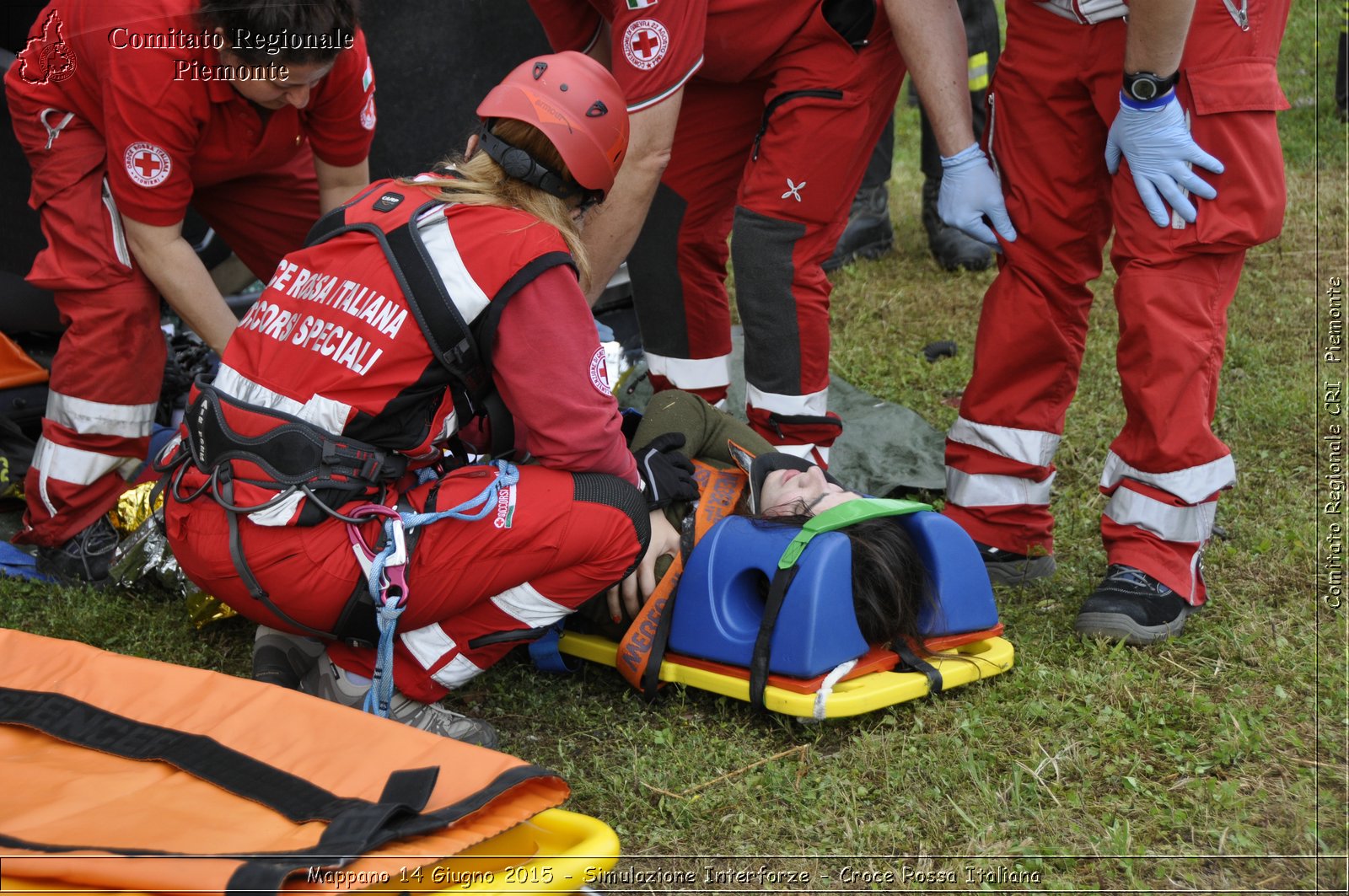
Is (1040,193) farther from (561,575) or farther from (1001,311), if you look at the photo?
(561,575)

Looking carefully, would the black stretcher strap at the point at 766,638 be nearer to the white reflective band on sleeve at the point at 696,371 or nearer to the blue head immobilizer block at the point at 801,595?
the blue head immobilizer block at the point at 801,595

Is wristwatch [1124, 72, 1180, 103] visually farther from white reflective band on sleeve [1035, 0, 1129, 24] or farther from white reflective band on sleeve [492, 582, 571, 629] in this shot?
white reflective band on sleeve [492, 582, 571, 629]

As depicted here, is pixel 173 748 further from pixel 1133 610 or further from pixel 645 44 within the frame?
pixel 1133 610

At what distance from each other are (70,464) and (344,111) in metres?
1.31

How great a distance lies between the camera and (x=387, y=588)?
250 centimetres

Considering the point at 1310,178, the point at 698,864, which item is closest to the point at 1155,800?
the point at 698,864

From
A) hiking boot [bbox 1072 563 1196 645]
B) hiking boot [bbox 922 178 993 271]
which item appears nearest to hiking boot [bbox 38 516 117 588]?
hiking boot [bbox 1072 563 1196 645]

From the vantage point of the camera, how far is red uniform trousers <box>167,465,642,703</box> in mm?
2514

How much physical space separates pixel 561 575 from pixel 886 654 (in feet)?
2.50

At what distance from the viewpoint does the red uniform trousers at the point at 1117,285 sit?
273 centimetres

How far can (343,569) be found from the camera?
251 centimetres

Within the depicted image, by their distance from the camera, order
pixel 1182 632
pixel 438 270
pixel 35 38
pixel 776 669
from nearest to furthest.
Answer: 1. pixel 438 270
2. pixel 776 669
3. pixel 1182 632
4. pixel 35 38

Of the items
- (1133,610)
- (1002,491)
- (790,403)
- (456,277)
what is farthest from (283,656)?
(1133,610)

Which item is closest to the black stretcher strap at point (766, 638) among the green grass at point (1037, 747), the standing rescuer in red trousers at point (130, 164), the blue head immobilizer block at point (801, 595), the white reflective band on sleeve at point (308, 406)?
the blue head immobilizer block at point (801, 595)
